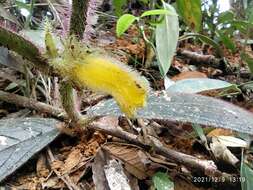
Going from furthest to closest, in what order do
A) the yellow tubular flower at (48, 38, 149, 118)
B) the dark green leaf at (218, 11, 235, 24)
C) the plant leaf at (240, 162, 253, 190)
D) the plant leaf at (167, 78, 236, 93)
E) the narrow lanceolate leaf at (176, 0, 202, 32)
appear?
1. the dark green leaf at (218, 11, 235, 24)
2. the narrow lanceolate leaf at (176, 0, 202, 32)
3. the plant leaf at (167, 78, 236, 93)
4. the plant leaf at (240, 162, 253, 190)
5. the yellow tubular flower at (48, 38, 149, 118)

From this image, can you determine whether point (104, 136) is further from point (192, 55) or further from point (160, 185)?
point (192, 55)

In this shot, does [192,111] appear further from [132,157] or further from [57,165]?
[57,165]

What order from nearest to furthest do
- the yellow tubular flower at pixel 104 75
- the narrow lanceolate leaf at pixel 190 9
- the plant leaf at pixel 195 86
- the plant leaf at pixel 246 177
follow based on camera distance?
the yellow tubular flower at pixel 104 75 → the plant leaf at pixel 246 177 → the plant leaf at pixel 195 86 → the narrow lanceolate leaf at pixel 190 9

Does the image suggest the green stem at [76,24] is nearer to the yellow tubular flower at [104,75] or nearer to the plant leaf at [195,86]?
the yellow tubular flower at [104,75]

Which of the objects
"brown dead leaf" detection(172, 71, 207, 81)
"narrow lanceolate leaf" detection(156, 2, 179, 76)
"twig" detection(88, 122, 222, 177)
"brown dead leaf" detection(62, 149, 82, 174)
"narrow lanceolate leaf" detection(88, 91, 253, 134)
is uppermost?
"narrow lanceolate leaf" detection(156, 2, 179, 76)

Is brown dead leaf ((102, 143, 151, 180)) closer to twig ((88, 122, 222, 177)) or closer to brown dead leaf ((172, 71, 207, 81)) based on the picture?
twig ((88, 122, 222, 177))

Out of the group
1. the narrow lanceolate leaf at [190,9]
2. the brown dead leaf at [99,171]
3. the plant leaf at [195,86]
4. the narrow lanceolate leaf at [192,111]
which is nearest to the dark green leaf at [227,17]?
the narrow lanceolate leaf at [190,9]

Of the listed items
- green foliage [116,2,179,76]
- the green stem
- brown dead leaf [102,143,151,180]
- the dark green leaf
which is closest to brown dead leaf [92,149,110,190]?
brown dead leaf [102,143,151,180]
